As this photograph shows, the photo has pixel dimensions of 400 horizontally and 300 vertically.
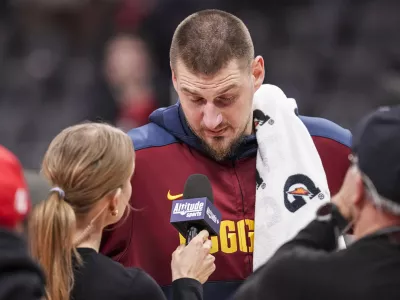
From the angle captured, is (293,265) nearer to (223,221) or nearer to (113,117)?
(223,221)

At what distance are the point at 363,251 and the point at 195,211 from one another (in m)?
0.60

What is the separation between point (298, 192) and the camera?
9.61 feet

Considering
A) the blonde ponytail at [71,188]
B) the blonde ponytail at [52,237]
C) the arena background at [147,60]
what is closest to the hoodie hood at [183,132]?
the blonde ponytail at [71,188]

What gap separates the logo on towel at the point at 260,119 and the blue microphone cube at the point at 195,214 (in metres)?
0.54

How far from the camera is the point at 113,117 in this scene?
606 cm

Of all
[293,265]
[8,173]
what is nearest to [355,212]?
[293,265]

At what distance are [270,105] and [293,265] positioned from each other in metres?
1.08

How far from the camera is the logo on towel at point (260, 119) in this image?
120 inches

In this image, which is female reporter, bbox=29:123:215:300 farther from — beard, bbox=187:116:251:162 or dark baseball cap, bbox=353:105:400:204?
→ dark baseball cap, bbox=353:105:400:204

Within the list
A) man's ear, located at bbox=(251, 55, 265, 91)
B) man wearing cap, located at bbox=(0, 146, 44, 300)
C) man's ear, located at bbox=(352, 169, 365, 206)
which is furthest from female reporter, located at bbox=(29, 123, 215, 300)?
man's ear, located at bbox=(251, 55, 265, 91)

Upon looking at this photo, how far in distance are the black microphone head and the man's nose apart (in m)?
0.30

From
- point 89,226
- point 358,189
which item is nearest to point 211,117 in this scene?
point 89,226

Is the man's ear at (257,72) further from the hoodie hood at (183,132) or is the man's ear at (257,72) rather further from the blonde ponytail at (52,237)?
the blonde ponytail at (52,237)

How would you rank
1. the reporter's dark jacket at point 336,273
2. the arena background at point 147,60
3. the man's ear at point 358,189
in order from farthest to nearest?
1. the arena background at point 147,60
2. the man's ear at point 358,189
3. the reporter's dark jacket at point 336,273
